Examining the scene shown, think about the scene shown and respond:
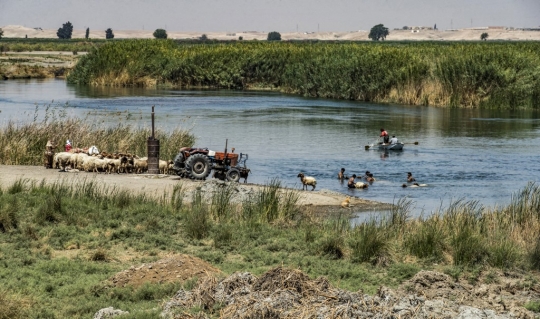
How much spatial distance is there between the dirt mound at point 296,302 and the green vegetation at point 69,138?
2027 centimetres

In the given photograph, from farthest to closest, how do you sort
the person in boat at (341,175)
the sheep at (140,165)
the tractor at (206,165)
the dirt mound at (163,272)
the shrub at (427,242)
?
the person in boat at (341,175) → the sheep at (140,165) → the tractor at (206,165) → the shrub at (427,242) → the dirt mound at (163,272)

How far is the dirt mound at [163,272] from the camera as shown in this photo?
1384cm

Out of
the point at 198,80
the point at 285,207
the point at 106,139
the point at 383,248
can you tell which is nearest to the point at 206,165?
the point at 106,139

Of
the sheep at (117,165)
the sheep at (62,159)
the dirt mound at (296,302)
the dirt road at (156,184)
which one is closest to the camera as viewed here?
the dirt mound at (296,302)

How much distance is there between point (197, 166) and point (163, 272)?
50.1 ft

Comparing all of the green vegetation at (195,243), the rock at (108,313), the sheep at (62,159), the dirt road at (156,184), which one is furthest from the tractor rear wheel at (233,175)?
the rock at (108,313)

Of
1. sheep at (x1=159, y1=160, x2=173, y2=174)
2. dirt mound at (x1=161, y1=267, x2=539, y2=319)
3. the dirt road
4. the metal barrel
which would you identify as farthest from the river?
dirt mound at (x1=161, y1=267, x2=539, y2=319)

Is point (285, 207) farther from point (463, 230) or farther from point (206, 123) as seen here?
point (206, 123)

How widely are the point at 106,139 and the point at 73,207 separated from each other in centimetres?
1455

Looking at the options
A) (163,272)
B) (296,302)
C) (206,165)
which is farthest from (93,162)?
(296,302)

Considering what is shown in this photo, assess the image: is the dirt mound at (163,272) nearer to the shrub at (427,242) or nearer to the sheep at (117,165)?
the shrub at (427,242)

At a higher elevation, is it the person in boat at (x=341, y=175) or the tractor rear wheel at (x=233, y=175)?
the tractor rear wheel at (x=233, y=175)

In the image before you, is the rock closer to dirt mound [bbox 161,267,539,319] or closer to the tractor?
dirt mound [bbox 161,267,539,319]

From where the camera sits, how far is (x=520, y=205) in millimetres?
20453
